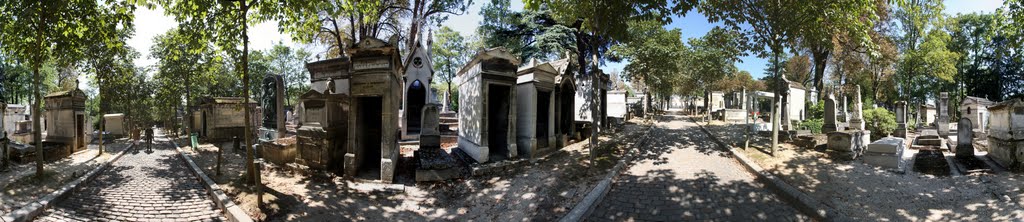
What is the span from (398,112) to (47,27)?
778 centimetres

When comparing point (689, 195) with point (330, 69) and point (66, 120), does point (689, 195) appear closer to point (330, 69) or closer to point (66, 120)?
point (330, 69)

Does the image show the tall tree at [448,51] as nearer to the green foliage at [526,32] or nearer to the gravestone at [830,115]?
the green foliage at [526,32]

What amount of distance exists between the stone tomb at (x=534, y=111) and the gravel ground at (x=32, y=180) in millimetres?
8723

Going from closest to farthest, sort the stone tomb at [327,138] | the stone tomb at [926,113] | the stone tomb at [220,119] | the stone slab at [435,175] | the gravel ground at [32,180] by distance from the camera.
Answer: the gravel ground at [32,180], the stone slab at [435,175], the stone tomb at [327,138], the stone tomb at [220,119], the stone tomb at [926,113]

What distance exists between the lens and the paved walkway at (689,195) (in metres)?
5.30

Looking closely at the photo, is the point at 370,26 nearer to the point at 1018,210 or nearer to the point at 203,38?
the point at 203,38

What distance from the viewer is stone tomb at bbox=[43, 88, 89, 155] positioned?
12172mm

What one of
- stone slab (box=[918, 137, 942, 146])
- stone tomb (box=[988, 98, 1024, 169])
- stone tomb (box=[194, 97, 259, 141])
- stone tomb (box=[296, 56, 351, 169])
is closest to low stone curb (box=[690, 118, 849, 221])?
stone tomb (box=[988, 98, 1024, 169])

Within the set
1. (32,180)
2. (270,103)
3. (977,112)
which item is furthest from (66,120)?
(977,112)

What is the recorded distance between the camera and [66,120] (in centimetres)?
1230

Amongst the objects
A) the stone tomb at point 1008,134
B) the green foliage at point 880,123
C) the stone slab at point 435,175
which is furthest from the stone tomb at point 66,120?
the green foliage at point 880,123

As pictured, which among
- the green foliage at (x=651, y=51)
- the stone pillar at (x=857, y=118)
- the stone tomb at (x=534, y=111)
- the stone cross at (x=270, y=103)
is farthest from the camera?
the green foliage at (x=651, y=51)

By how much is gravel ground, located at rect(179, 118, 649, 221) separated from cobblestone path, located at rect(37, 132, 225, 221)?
0.48 m

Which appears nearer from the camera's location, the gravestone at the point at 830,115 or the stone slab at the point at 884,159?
the stone slab at the point at 884,159
